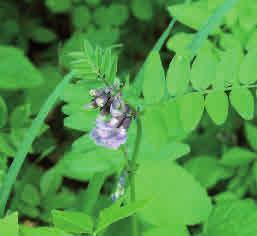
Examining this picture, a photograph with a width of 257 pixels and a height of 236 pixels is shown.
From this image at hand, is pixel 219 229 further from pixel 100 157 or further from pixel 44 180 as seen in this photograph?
pixel 44 180

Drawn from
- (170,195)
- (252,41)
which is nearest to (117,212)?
(170,195)

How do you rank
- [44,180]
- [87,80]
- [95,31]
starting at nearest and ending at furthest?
[87,80]
[44,180]
[95,31]

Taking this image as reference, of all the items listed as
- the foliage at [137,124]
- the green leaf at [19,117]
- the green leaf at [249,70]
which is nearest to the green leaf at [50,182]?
the foliage at [137,124]

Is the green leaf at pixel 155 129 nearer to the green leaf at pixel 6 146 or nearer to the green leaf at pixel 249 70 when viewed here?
the green leaf at pixel 249 70

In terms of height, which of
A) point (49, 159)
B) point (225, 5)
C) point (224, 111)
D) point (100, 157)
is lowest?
point (49, 159)

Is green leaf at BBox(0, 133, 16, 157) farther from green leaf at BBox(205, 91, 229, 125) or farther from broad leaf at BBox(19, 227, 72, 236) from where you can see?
green leaf at BBox(205, 91, 229, 125)

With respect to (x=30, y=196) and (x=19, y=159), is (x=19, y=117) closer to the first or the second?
(x=30, y=196)

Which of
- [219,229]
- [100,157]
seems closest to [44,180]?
[100,157]
